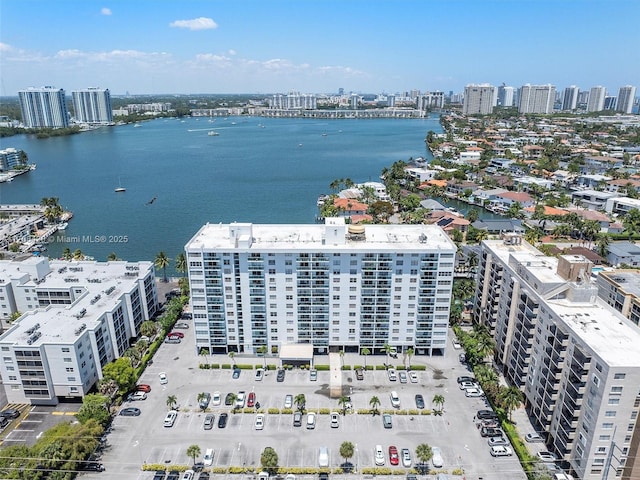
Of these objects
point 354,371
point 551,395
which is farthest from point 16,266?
point 551,395

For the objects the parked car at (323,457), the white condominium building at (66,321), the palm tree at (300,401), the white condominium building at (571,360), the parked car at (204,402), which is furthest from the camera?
the parked car at (204,402)

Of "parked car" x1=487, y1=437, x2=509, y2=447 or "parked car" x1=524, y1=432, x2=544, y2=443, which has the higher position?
"parked car" x1=524, y1=432, x2=544, y2=443

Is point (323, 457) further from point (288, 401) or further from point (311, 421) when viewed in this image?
point (288, 401)

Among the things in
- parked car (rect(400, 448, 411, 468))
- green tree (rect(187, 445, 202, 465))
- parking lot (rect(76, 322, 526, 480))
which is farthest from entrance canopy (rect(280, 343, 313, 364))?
parked car (rect(400, 448, 411, 468))

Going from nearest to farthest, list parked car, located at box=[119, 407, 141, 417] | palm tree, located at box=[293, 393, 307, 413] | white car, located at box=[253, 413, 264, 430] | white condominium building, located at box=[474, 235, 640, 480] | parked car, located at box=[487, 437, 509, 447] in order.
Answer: white condominium building, located at box=[474, 235, 640, 480] → parked car, located at box=[487, 437, 509, 447] → white car, located at box=[253, 413, 264, 430] → palm tree, located at box=[293, 393, 307, 413] → parked car, located at box=[119, 407, 141, 417]

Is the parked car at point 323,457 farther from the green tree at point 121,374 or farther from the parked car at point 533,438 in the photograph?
the green tree at point 121,374

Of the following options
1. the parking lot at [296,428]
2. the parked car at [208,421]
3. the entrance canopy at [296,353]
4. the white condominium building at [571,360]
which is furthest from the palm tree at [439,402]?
the parked car at [208,421]

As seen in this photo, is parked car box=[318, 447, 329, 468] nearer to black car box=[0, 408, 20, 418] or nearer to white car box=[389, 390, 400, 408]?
white car box=[389, 390, 400, 408]
